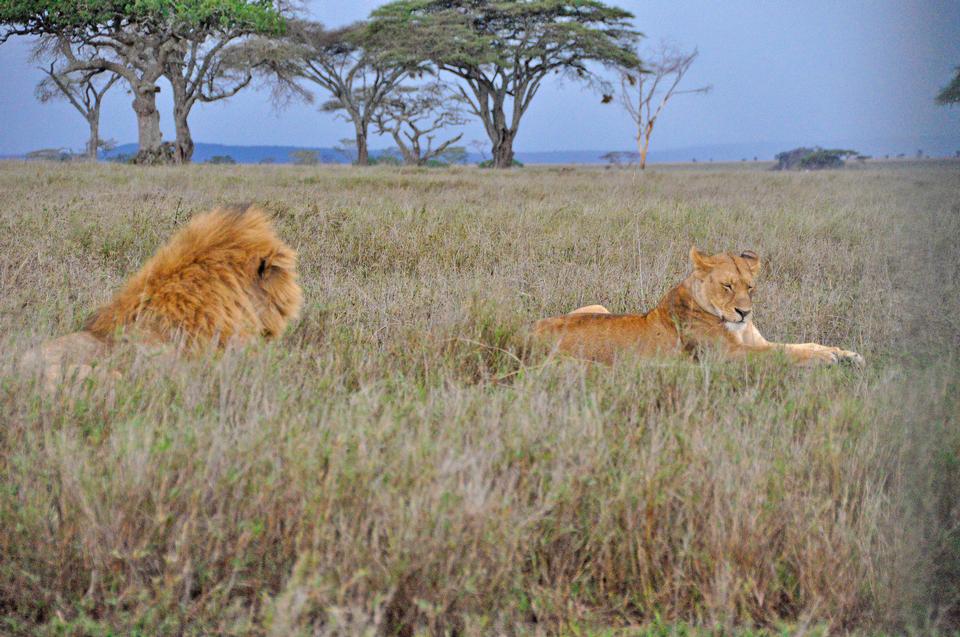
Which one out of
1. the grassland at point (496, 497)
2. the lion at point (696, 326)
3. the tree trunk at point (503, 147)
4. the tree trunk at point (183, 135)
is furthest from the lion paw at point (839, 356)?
the tree trunk at point (503, 147)

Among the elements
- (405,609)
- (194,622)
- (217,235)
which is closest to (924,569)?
(405,609)

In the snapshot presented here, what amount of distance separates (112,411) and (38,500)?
742 millimetres

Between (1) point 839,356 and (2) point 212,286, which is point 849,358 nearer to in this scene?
(1) point 839,356

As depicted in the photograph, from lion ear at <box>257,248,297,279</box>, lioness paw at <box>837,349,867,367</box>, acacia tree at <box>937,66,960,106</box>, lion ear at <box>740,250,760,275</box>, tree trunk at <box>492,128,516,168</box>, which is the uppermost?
tree trunk at <box>492,128,516,168</box>

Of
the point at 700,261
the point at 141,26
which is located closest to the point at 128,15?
the point at 141,26

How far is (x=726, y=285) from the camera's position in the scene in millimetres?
4684

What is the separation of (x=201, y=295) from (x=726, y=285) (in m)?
2.72

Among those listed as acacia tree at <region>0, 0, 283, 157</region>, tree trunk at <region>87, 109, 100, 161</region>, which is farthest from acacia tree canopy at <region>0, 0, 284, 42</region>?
tree trunk at <region>87, 109, 100, 161</region>

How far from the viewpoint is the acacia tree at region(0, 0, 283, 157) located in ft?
90.0

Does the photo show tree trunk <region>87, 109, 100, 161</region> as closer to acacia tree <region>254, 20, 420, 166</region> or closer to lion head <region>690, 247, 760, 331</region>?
acacia tree <region>254, 20, 420, 166</region>

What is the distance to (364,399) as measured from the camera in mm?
3064

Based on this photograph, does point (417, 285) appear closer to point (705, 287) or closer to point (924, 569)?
point (705, 287)

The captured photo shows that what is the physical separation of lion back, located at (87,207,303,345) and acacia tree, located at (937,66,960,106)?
2.78 meters

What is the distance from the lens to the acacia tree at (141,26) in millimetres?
27422
